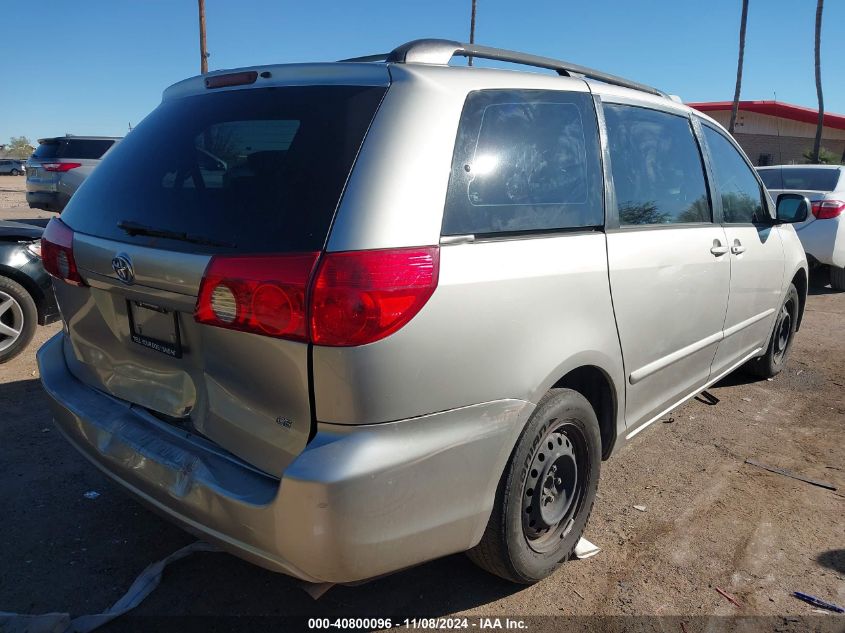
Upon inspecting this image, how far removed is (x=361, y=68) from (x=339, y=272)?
0.76 meters

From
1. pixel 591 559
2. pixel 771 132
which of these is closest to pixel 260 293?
pixel 591 559

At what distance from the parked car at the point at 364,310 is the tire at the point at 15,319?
8.04 ft

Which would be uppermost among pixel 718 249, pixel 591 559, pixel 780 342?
pixel 718 249

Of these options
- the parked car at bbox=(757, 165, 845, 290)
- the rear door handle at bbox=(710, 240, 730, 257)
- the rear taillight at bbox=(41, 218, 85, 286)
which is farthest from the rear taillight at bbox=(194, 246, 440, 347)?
the parked car at bbox=(757, 165, 845, 290)

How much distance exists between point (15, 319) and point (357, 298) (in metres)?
4.20

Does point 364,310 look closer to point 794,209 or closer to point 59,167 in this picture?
point 794,209

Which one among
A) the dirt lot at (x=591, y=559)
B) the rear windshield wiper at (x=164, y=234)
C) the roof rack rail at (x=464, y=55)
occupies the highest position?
the roof rack rail at (x=464, y=55)

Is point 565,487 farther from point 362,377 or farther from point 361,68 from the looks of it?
point 361,68

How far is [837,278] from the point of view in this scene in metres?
9.30

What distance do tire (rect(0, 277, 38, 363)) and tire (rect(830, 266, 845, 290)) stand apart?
9382mm

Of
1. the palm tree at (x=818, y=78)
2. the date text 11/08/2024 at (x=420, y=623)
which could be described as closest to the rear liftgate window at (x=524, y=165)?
the date text 11/08/2024 at (x=420, y=623)

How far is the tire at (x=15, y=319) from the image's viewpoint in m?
4.92

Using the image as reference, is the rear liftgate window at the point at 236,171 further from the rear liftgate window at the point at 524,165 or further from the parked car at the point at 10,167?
the parked car at the point at 10,167

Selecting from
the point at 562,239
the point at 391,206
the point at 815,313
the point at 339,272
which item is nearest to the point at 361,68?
the point at 391,206
